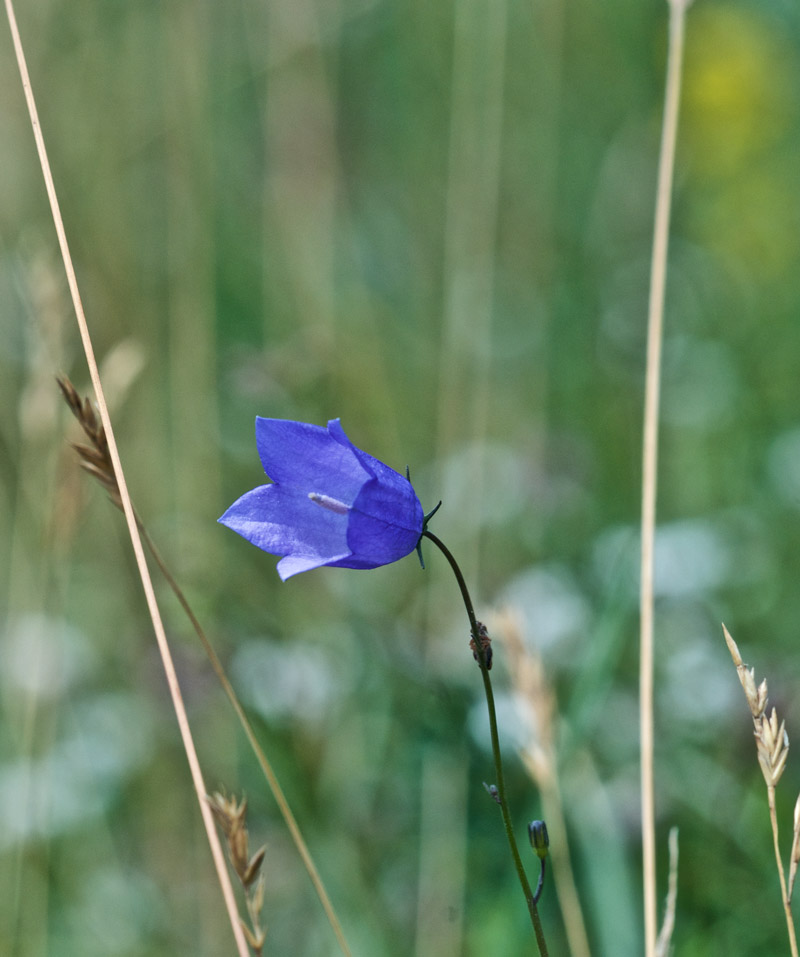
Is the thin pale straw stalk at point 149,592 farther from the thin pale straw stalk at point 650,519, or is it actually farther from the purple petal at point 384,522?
the thin pale straw stalk at point 650,519

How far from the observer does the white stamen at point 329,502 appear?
0.94 meters

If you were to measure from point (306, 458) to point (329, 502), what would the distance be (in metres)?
0.05

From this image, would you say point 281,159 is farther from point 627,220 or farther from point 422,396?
point 627,220

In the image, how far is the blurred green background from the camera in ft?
5.58

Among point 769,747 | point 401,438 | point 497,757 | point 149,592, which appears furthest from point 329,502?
point 401,438

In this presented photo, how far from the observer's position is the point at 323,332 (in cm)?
255

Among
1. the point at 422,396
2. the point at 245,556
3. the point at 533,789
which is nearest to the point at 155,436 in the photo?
the point at 245,556

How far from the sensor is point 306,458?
926mm

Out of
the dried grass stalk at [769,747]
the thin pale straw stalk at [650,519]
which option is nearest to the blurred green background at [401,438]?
the thin pale straw stalk at [650,519]

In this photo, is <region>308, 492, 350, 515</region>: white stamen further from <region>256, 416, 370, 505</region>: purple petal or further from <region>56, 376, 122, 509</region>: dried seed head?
<region>56, 376, 122, 509</region>: dried seed head

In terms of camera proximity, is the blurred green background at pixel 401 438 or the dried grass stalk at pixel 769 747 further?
the blurred green background at pixel 401 438

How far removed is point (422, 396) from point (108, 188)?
48.8 inches

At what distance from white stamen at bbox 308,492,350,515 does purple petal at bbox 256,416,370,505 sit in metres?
0.01

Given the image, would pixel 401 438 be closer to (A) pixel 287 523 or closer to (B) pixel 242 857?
(A) pixel 287 523
